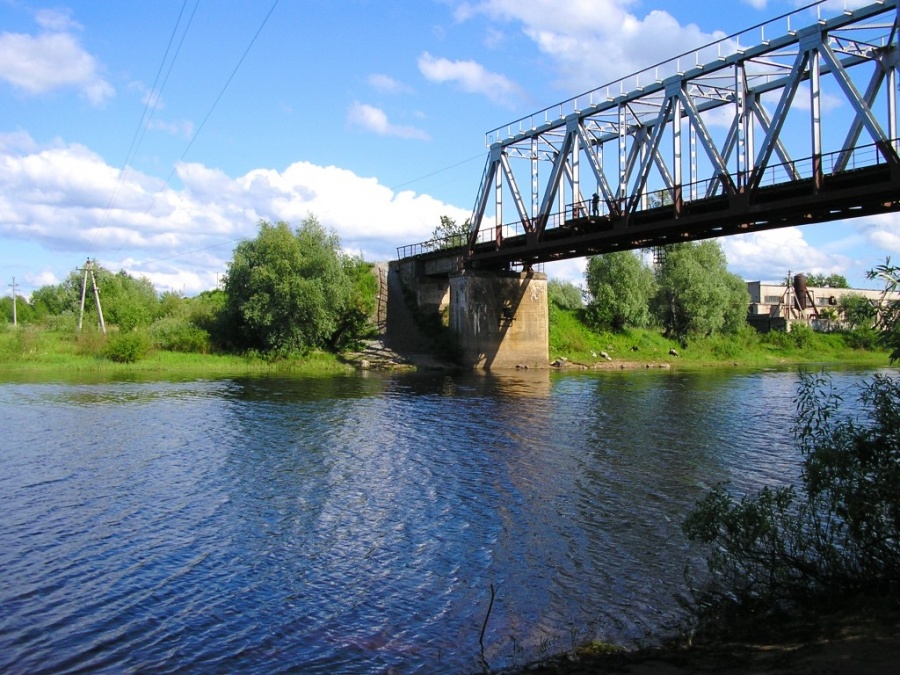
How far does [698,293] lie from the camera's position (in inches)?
3098

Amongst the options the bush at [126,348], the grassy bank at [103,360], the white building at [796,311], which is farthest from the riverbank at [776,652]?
the white building at [796,311]

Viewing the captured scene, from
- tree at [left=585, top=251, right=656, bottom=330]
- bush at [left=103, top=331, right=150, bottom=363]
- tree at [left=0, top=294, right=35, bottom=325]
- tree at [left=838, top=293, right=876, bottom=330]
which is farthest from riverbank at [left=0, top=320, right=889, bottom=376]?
tree at [left=0, top=294, right=35, bottom=325]

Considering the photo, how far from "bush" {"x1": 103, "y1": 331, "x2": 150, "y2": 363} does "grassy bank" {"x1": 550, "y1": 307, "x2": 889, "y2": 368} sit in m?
36.7

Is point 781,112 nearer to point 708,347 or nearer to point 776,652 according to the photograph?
point 776,652

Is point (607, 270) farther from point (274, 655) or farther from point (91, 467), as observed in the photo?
point (274, 655)

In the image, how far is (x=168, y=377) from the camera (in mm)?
51031

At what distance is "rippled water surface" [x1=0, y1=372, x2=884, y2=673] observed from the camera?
9594 millimetres

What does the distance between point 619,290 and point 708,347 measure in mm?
13055

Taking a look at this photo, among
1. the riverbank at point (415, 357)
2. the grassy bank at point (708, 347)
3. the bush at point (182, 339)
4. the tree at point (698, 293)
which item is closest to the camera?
the riverbank at point (415, 357)

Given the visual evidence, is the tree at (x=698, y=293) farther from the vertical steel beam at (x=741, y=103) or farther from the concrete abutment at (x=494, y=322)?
the vertical steel beam at (x=741, y=103)

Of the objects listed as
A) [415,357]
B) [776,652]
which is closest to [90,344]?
[415,357]

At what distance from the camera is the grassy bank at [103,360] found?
5600 centimetres

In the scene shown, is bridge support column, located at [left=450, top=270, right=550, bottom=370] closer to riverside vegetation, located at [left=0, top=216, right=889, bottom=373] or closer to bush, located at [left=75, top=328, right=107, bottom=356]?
riverside vegetation, located at [left=0, top=216, right=889, bottom=373]

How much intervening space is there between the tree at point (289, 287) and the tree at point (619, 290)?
1161 inches
